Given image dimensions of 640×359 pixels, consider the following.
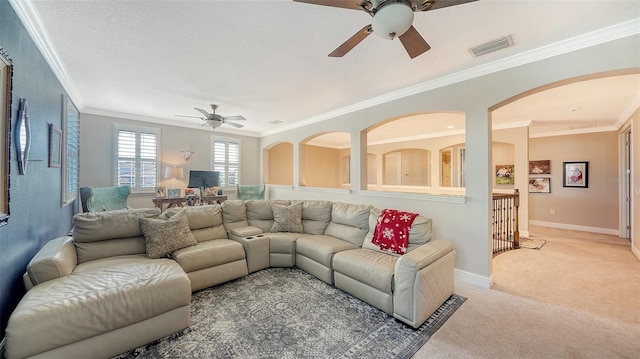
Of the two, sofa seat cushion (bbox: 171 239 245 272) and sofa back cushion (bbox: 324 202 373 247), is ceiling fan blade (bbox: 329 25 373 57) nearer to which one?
sofa back cushion (bbox: 324 202 373 247)

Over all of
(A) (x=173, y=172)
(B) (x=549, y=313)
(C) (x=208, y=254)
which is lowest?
(B) (x=549, y=313)

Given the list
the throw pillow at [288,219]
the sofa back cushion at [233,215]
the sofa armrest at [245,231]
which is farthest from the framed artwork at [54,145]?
the throw pillow at [288,219]

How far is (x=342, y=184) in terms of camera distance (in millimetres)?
11086

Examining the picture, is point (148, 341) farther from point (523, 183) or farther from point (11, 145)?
point (523, 183)

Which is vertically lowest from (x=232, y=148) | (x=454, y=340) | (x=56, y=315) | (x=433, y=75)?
(x=454, y=340)

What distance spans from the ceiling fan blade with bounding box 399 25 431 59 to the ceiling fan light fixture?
31cm

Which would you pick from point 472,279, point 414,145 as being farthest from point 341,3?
point 414,145

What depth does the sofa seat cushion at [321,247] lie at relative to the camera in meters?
3.12

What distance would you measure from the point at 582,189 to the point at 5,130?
10.1 metres

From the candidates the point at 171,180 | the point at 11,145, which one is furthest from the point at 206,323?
the point at 171,180

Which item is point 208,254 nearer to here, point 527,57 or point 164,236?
point 164,236

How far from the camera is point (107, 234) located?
2.72 m

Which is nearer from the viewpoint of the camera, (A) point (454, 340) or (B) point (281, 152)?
(A) point (454, 340)

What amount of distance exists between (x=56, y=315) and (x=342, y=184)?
990cm
